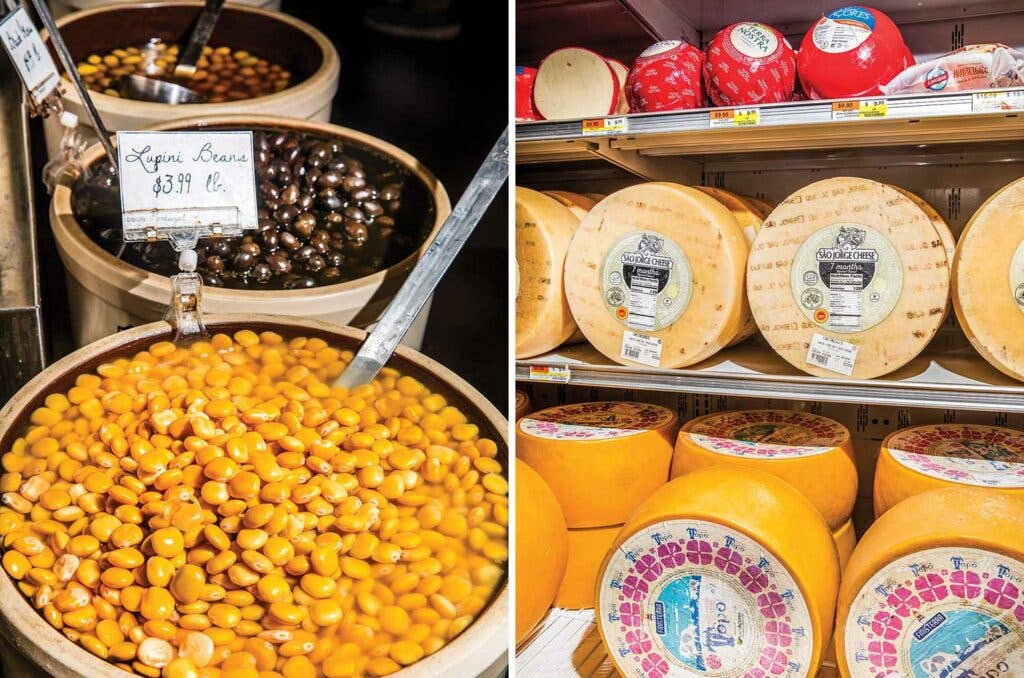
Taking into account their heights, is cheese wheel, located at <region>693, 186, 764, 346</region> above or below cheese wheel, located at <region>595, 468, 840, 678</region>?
above

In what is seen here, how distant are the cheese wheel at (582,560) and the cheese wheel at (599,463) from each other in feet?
0.10

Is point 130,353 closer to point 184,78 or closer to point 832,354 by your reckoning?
point 184,78

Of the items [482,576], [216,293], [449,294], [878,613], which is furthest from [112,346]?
[878,613]

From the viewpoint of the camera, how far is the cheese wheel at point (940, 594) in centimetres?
127

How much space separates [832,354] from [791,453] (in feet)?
0.85

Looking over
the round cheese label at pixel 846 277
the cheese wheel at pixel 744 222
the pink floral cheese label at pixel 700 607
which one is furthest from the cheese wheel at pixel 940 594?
the cheese wheel at pixel 744 222

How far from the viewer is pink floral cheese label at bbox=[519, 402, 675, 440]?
5.90 feet

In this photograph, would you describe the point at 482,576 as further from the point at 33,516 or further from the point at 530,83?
the point at 530,83

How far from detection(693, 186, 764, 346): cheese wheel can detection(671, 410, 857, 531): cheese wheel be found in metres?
0.23

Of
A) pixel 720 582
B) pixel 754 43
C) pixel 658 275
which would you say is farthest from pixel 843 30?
pixel 720 582

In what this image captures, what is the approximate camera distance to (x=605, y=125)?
1517 mm

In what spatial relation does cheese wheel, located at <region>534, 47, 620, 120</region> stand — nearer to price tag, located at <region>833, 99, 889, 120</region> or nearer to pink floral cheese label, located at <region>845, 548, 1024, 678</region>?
price tag, located at <region>833, 99, 889, 120</region>

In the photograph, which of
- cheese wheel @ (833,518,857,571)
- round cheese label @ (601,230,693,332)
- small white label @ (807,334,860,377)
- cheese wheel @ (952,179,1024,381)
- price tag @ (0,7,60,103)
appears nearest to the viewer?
price tag @ (0,7,60,103)

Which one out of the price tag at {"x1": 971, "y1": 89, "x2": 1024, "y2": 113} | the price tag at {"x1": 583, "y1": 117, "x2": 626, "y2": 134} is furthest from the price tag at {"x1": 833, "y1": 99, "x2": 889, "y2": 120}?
the price tag at {"x1": 583, "y1": 117, "x2": 626, "y2": 134}
